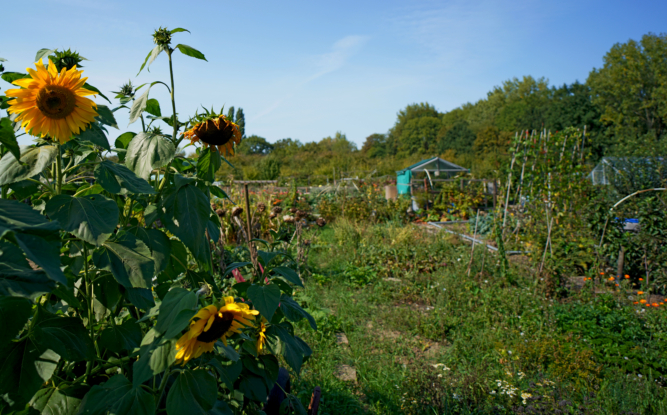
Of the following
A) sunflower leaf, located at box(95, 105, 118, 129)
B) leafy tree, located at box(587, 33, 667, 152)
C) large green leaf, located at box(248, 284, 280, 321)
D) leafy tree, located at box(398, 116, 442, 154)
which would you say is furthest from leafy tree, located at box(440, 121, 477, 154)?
sunflower leaf, located at box(95, 105, 118, 129)

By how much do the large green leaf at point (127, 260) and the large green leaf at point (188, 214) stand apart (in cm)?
8

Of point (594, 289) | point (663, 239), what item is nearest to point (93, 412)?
point (594, 289)

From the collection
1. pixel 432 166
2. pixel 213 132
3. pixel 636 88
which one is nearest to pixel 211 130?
pixel 213 132

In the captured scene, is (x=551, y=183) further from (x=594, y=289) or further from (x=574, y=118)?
(x=574, y=118)

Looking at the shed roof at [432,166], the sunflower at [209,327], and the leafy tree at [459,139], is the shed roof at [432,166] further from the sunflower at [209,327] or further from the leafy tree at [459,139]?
the leafy tree at [459,139]

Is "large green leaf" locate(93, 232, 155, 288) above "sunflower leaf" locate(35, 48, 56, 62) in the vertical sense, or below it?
below

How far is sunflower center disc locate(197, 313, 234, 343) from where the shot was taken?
2.96 ft

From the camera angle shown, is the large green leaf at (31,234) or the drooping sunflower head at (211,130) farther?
A: the drooping sunflower head at (211,130)

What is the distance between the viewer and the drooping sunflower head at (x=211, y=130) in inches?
43.5

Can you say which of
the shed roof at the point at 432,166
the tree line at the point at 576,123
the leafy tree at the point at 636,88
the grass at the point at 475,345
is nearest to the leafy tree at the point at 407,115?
the tree line at the point at 576,123

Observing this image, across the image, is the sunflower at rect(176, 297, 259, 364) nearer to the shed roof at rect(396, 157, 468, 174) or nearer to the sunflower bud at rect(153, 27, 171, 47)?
the sunflower bud at rect(153, 27, 171, 47)

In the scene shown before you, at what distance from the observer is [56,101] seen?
2.91ft

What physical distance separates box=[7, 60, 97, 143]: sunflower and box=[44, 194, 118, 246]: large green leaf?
17cm

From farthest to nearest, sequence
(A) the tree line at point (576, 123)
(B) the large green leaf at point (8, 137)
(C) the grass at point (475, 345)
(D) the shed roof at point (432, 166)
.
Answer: (A) the tree line at point (576, 123), (D) the shed roof at point (432, 166), (C) the grass at point (475, 345), (B) the large green leaf at point (8, 137)
